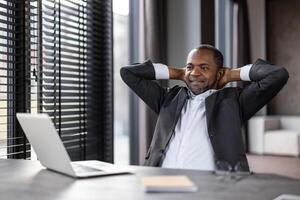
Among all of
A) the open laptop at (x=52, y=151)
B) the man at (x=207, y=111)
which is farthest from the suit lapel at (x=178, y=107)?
the open laptop at (x=52, y=151)

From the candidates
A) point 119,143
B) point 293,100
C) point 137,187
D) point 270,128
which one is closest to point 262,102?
point 137,187

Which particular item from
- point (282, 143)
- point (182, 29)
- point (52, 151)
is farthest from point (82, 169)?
point (282, 143)

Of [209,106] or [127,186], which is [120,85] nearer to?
[209,106]

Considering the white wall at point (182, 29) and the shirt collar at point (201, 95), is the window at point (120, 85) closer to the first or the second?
the white wall at point (182, 29)

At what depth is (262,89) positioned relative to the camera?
1911 mm

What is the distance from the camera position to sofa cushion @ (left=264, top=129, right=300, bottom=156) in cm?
545

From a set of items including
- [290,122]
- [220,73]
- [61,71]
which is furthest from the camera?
[290,122]

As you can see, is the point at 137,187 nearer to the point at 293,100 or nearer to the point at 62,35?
the point at 62,35

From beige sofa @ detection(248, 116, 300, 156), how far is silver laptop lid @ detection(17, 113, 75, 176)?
15.4 ft

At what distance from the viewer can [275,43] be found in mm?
6762

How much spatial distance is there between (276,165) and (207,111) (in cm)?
326

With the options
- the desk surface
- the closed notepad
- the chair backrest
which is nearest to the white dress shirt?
the desk surface

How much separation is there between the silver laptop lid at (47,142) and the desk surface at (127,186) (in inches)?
1.3

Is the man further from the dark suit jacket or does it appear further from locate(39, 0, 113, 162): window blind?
locate(39, 0, 113, 162): window blind
